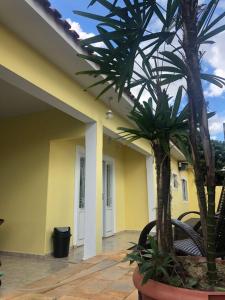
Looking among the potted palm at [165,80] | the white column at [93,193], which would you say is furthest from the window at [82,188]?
the potted palm at [165,80]

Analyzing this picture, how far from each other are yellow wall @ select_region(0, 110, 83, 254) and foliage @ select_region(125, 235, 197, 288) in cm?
396

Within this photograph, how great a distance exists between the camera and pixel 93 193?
15.1 feet

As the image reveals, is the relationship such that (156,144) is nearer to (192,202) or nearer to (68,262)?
(68,262)

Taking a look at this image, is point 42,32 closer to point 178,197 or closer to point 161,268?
point 161,268

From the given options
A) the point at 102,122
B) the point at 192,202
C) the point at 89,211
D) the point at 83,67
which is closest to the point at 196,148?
the point at 83,67

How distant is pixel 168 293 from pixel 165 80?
1206 mm

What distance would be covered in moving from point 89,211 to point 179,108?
334 centimetres

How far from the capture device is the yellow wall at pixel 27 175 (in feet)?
17.0

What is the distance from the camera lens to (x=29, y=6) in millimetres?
2816

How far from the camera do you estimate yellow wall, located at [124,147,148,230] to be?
8430 millimetres

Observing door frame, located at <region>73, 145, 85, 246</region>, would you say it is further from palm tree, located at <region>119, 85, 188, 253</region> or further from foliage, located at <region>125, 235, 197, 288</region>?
foliage, located at <region>125, 235, 197, 288</region>

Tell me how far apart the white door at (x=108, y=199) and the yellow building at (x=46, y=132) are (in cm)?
7

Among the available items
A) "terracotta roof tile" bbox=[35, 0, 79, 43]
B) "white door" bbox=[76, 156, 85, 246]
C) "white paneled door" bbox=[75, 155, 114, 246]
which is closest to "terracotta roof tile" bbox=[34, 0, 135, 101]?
"terracotta roof tile" bbox=[35, 0, 79, 43]

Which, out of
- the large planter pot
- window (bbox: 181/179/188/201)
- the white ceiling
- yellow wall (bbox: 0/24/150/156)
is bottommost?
the large planter pot
